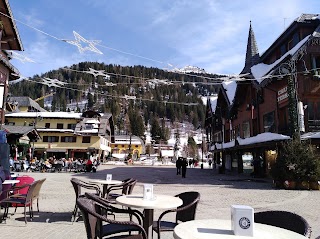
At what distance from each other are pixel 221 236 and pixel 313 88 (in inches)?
745

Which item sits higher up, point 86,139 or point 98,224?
point 86,139

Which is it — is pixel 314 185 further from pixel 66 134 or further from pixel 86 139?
pixel 66 134

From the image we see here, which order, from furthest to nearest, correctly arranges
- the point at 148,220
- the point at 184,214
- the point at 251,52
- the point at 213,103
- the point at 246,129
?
the point at 213,103, the point at 251,52, the point at 246,129, the point at 184,214, the point at 148,220

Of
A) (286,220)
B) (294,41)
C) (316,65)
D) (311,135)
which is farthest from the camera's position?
(294,41)

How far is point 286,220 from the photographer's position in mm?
3426

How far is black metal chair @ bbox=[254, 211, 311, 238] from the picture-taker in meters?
3.13

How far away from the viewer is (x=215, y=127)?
44.8 metres

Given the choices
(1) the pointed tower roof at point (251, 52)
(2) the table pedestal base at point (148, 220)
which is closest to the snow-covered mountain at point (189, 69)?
(2) the table pedestal base at point (148, 220)

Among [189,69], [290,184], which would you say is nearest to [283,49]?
[290,184]

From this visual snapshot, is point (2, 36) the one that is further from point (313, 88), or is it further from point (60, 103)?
point (60, 103)

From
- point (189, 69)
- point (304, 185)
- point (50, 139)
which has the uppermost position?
point (189, 69)

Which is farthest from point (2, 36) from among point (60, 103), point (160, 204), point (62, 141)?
point (60, 103)

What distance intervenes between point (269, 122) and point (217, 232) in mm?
22882

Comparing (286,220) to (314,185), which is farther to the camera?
(314,185)
